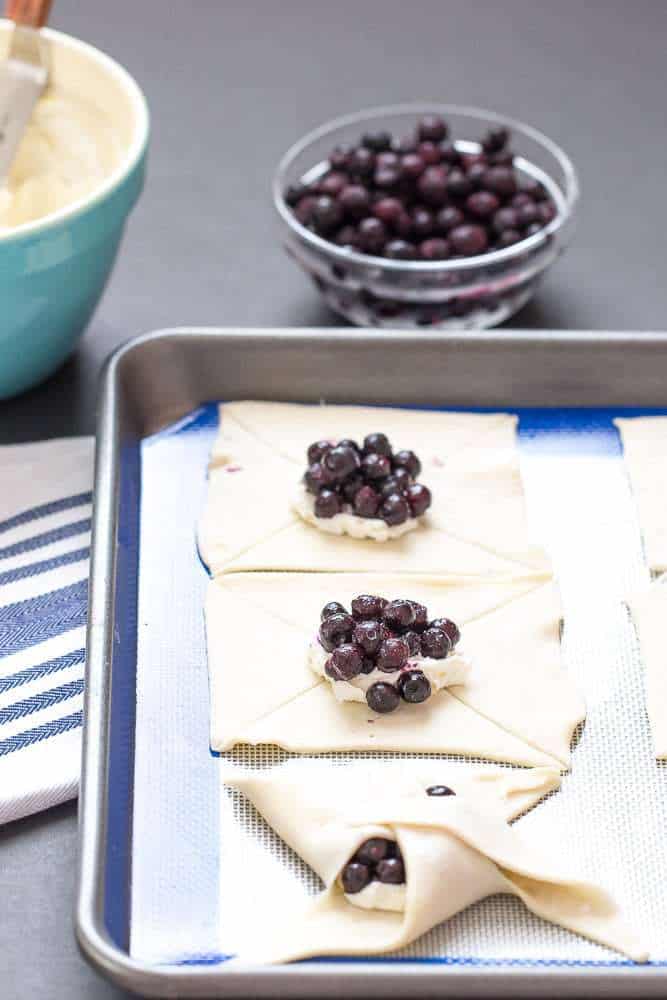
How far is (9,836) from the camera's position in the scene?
1.52 meters

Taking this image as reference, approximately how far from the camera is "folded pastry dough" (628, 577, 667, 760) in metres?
1.57

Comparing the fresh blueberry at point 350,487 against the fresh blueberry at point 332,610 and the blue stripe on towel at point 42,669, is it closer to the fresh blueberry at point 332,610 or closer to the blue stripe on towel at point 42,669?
the fresh blueberry at point 332,610

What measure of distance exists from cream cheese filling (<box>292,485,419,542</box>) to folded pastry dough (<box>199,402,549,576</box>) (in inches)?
0.4

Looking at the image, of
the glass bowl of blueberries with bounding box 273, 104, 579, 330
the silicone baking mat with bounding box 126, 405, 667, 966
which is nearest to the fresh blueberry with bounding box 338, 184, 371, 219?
the glass bowl of blueberries with bounding box 273, 104, 579, 330

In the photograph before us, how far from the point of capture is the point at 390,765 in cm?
153

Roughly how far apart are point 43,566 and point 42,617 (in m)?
0.09

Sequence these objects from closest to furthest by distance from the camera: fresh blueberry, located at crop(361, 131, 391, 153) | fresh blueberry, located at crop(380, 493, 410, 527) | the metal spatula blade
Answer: fresh blueberry, located at crop(380, 493, 410, 527), the metal spatula blade, fresh blueberry, located at crop(361, 131, 391, 153)

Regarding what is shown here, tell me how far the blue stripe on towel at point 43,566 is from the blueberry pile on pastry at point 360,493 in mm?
288

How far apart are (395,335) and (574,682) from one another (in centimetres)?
58

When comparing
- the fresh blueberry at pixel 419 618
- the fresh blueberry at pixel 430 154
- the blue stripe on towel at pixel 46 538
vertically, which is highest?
the fresh blueberry at pixel 430 154

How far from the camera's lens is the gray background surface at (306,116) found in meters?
2.24

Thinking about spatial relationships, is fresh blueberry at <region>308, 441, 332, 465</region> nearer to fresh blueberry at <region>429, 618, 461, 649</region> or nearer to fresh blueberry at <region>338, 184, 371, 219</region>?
fresh blueberry at <region>429, 618, 461, 649</region>

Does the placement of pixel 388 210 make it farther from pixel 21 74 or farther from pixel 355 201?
pixel 21 74

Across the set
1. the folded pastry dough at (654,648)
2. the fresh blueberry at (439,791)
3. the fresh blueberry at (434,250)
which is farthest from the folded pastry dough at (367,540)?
the fresh blueberry at (439,791)
